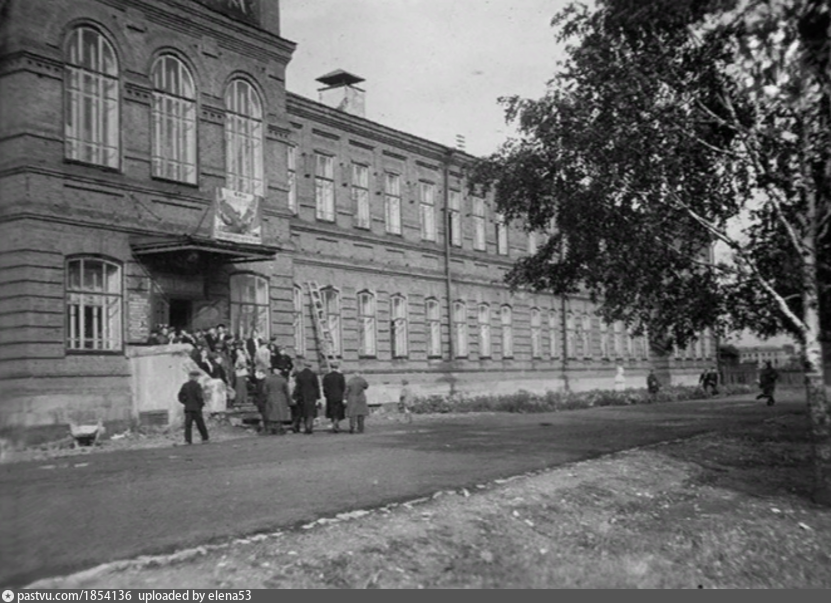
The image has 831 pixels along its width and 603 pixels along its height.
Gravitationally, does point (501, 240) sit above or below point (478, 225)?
below

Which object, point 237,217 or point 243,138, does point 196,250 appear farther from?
point 243,138

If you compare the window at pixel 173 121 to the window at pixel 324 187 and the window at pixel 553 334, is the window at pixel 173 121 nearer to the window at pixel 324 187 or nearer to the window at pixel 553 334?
the window at pixel 324 187

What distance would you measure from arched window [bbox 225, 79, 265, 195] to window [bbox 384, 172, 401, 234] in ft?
29.2

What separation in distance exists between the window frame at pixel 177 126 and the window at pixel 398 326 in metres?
11.7

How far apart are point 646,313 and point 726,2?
220 inches

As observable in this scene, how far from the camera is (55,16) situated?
20.3m

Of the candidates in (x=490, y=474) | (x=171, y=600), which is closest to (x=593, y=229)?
(x=490, y=474)

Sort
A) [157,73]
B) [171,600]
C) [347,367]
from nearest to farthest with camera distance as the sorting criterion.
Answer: [171,600] < [157,73] < [347,367]

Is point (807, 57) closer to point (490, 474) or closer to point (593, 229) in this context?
point (593, 229)

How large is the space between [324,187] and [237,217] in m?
7.37

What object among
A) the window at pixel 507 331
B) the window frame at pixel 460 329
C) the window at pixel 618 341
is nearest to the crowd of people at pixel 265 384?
the window frame at pixel 460 329

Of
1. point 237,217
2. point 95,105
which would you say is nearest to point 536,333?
point 237,217

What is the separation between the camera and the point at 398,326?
34031mm

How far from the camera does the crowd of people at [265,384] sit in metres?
20.7
